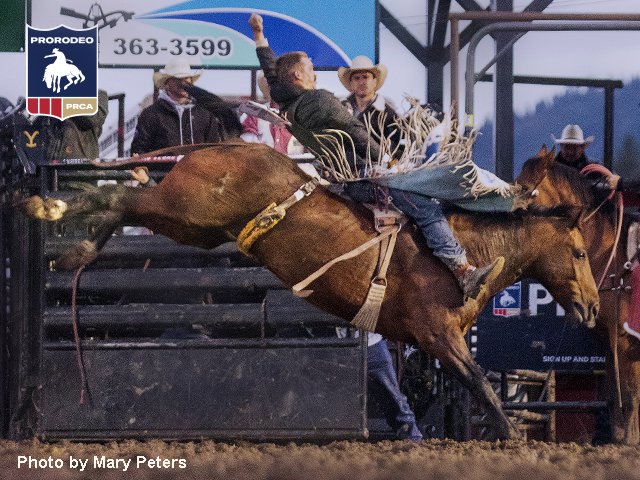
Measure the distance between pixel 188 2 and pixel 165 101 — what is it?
96 centimetres

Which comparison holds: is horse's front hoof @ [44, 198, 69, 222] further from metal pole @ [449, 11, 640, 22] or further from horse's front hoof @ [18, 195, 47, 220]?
metal pole @ [449, 11, 640, 22]

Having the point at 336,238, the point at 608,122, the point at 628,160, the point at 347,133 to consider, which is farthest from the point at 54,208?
the point at 628,160

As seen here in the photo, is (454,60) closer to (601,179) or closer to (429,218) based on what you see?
(601,179)

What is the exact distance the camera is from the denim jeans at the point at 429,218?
6.30 metres

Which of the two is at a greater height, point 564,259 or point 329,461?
point 564,259

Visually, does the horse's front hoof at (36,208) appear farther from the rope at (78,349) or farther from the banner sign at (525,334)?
the banner sign at (525,334)

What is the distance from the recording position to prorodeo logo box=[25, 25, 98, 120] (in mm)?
7727

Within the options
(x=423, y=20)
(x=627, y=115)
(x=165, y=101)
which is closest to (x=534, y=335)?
(x=627, y=115)

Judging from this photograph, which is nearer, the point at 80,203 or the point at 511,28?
the point at 80,203

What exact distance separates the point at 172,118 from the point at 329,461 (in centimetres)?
310

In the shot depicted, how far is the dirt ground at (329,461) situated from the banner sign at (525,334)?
1576 millimetres

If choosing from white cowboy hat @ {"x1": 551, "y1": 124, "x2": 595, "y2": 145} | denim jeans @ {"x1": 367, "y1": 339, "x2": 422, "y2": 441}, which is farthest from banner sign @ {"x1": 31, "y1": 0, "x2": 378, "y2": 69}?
denim jeans @ {"x1": 367, "y1": 339, "x2": 422, "y2": 441}

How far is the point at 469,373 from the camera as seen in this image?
626cm

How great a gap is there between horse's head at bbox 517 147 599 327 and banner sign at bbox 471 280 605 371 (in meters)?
1.15
